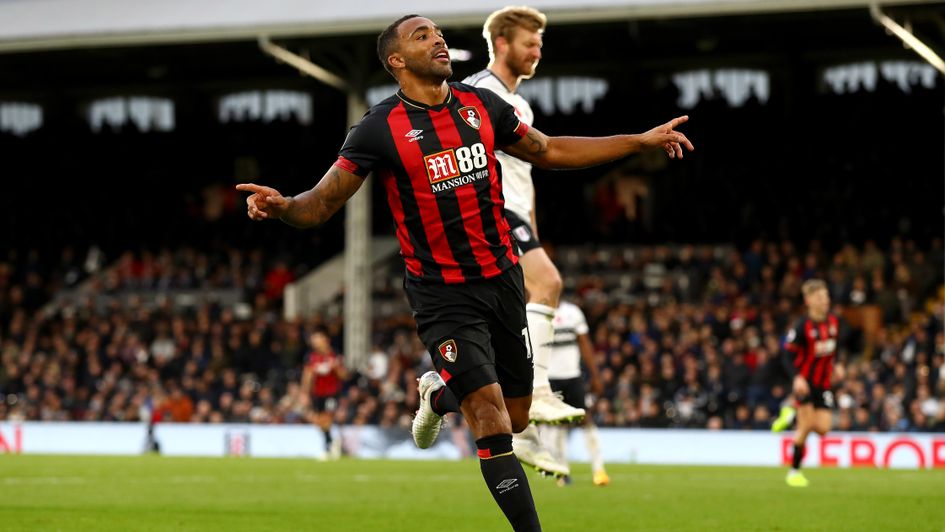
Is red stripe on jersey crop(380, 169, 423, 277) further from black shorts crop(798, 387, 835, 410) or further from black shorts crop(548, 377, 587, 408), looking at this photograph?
black shorts crop(798, 387, 835, 410)

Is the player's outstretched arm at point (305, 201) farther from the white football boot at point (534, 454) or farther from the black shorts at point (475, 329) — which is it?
the white football boot at point (534, 454)

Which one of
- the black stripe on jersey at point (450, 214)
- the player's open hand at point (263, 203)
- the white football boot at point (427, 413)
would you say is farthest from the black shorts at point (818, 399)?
the player's open hand at point (263, 203)

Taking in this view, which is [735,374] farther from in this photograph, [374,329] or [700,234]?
[374,329]

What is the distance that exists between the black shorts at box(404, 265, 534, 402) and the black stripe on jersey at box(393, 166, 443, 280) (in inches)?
3.0

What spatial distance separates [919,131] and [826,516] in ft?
71.9

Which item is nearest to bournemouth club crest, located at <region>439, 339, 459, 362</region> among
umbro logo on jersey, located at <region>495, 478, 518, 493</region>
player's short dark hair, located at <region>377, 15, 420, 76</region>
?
umbro logo on jersey, located at <region>495, 478, 518, 493</region>

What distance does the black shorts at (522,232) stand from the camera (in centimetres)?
862

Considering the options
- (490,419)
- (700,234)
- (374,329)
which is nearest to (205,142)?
(374,329)

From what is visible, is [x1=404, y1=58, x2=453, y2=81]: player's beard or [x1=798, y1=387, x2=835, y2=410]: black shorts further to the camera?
[x1=798, y1=387, x2=835, y2=410]: black shorts

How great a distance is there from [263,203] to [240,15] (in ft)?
70.7

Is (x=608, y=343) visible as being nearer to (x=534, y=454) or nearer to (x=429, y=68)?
(x=534, y=454)

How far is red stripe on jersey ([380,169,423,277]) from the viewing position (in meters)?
6.59

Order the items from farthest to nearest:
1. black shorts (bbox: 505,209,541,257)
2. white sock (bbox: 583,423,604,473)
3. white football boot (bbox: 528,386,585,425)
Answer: white sock (bbox: 583,423,604,473)
black shorts (bbox: 505,209,541,257)
white football boot (bbox: 528,386,585,425)

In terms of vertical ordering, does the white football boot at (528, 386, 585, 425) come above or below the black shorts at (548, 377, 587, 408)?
above
